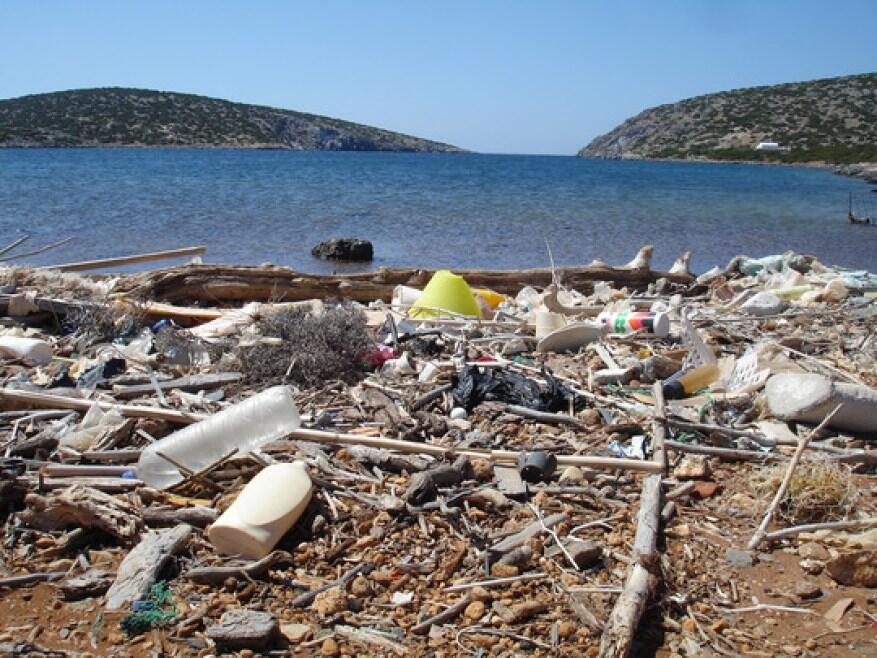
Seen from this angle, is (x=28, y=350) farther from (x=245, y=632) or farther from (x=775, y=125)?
(x=775, y=125)

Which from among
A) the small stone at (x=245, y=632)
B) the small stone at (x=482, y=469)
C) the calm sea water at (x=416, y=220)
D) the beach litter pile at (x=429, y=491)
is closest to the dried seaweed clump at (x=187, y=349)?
the beach litter pile at (x=429, y=491)

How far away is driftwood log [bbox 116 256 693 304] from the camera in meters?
7.50

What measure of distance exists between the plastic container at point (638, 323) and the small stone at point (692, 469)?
2.31 m

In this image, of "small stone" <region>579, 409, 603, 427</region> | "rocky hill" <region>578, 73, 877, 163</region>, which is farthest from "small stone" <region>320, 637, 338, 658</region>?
"rocky hill" <region>578, 73, 877, 163</region>

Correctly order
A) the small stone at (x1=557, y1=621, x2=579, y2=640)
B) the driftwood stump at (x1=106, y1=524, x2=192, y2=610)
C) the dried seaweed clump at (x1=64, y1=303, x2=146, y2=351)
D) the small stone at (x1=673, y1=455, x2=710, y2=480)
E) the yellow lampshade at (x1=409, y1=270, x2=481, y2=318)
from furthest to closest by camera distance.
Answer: the yellow lampshade at (x1=409, y1=270, x2=481, y2=318) < the dried seaweed clump at (x1=64, y1=303, x2=146, y2=351) < the small stone at (x1=673, y1=455, x2=710, y2=480) < the driftwood stump at (x1=106, y1=524, x2=192, y2=610) < the small stone at (x1=557, y1=621, x2=579, y2=640)

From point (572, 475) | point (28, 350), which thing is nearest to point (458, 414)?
point (572, 475)

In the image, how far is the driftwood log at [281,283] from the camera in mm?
7496

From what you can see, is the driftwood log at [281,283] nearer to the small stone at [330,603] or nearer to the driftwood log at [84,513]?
the driftwood log at [84,513]

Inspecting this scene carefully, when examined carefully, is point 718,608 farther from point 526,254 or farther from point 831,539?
point 526,254

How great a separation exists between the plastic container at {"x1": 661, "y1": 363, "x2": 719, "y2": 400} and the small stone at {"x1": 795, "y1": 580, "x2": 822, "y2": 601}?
193 centimetres

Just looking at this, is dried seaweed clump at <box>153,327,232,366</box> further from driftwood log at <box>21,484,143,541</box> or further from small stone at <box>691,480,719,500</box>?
small stone at <box>691,480,719,500</box>

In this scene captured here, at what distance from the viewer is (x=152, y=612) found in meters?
2.56

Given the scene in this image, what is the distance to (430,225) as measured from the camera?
20.1m

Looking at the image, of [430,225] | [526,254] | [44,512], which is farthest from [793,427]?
[430,225]
